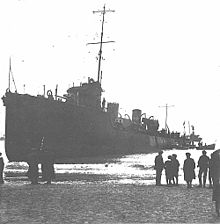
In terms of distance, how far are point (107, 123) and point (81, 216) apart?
41002mm

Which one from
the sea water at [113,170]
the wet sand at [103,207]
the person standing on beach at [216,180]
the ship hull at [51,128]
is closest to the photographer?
the wet sand at [103,207]

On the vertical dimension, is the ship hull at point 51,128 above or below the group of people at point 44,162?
above

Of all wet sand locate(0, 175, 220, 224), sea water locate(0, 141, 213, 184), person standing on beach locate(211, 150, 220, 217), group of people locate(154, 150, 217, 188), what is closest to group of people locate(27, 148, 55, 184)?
wet sand locate(0, 175, 220, 224)

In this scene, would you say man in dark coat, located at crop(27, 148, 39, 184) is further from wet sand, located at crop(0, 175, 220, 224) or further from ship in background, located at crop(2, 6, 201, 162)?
ship in background, located at crop(2, 6, 201, 162)

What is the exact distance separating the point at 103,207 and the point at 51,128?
29.1 metres

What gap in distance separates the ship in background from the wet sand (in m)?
22.6

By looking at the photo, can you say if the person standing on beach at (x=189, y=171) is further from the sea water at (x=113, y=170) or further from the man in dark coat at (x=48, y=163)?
the man in dark coat at (x=48, y=163)

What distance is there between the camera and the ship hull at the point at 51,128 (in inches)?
1528

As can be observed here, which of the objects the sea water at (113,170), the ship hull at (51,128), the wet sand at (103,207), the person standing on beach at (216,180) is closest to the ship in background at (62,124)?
the ship hull at (51,128)

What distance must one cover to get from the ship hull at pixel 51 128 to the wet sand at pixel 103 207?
2216 cm

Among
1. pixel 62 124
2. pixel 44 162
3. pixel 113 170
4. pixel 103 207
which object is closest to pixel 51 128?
pixel 62 124

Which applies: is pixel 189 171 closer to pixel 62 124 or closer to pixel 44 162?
pixel 44 162

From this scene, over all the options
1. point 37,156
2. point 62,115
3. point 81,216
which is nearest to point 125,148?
point 62,115

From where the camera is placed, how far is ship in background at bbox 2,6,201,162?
38.9 metres
